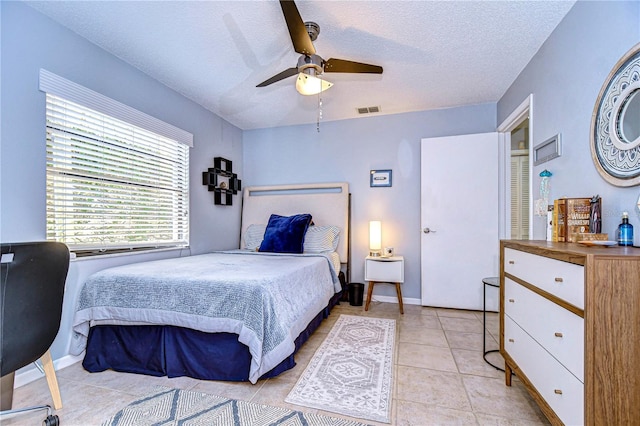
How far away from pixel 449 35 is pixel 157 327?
Result: 308cm

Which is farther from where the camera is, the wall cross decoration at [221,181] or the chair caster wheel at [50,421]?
the wall cross decoration at [221,181]

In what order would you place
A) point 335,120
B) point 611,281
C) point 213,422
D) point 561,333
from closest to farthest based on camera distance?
point 611,281
point 561,333
point 213,422
point 335,120

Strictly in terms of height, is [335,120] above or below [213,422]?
above

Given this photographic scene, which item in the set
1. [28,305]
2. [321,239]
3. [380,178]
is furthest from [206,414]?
[380,178]

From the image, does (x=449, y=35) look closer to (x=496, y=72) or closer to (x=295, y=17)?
(x=496, y=72)

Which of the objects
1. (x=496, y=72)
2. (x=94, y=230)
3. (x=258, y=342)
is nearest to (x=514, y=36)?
(x=496, y=72)

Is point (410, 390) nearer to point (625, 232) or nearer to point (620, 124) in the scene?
point (625, 232)

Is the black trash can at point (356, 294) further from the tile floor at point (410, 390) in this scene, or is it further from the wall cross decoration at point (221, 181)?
the wall cross decoration at point (221, 181)

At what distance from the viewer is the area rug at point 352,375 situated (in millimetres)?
1604

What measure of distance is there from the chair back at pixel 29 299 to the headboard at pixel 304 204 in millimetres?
2702

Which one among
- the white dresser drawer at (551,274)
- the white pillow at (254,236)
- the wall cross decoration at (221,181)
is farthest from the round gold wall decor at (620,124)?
the wall cross decoration at (221,181)

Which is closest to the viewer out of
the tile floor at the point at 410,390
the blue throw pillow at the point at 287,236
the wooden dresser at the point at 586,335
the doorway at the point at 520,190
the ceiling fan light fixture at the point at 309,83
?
the wooden dresser at the point at 586,335

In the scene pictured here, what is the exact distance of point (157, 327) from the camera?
6.38ft

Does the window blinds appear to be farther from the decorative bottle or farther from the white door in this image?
the decorative bottle
